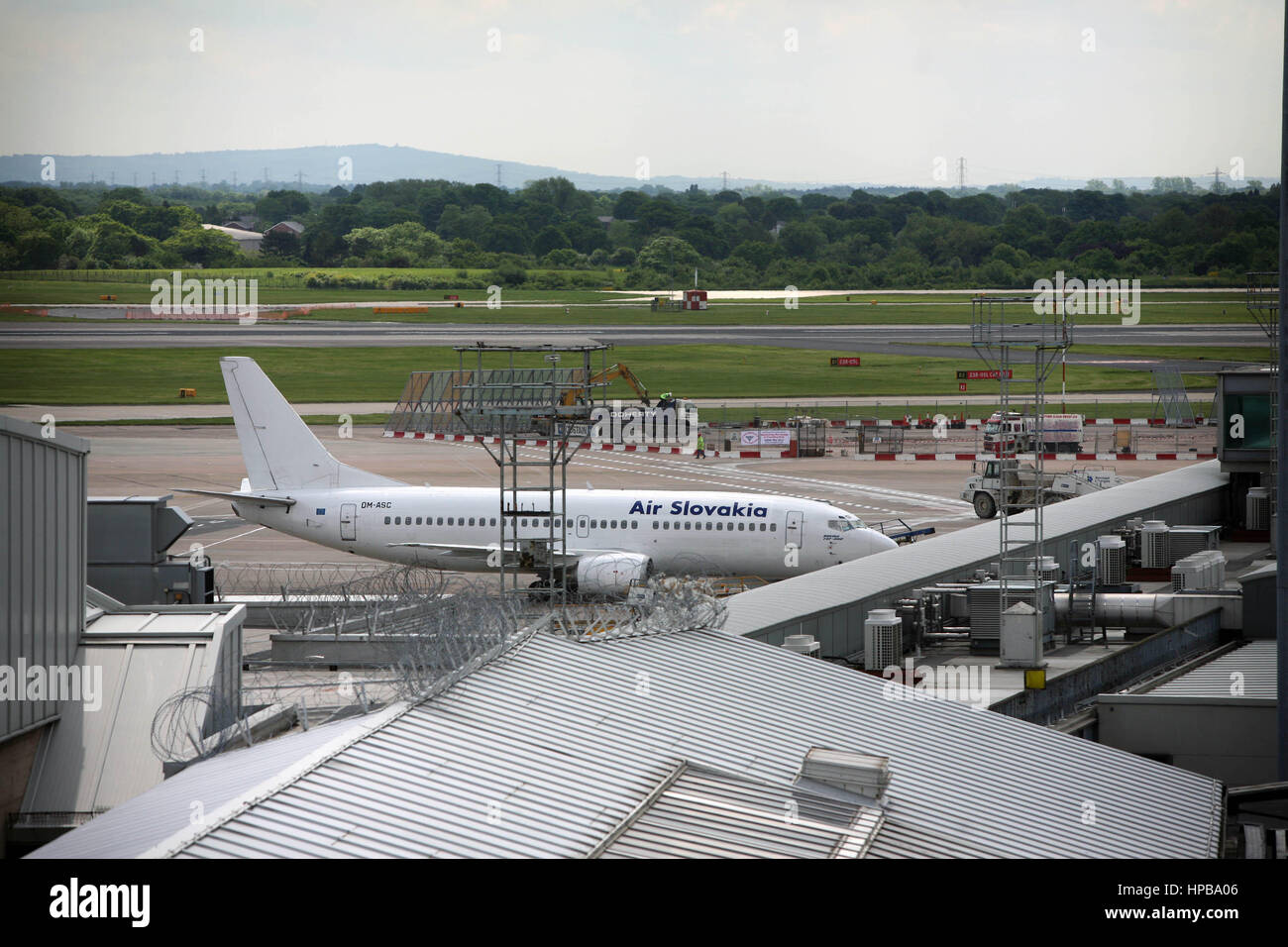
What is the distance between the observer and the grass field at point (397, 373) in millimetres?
116438

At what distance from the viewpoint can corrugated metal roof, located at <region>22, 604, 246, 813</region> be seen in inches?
840

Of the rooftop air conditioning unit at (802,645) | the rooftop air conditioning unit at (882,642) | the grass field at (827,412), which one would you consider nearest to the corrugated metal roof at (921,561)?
the rooftop air conditioning unit at (882,642)

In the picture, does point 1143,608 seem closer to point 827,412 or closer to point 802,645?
point 802,645

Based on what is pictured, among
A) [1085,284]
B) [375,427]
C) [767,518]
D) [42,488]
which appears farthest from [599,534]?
[1085,284]

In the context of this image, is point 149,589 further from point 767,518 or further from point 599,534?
point 767,518

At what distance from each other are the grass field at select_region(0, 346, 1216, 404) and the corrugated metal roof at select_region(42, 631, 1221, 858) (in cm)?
9295

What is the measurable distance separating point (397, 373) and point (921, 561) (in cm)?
9371

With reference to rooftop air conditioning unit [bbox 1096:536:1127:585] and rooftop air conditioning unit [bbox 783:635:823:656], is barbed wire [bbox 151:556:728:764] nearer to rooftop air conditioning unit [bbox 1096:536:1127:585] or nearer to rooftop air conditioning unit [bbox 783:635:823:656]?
rooftop air conditioning unit [bbox 783:635:823:656]

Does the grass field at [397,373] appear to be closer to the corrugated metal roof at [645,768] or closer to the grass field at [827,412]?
the grass field at [827,412]

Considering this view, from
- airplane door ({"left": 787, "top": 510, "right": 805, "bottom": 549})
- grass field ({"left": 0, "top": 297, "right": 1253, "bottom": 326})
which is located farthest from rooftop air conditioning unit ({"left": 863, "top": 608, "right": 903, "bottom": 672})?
grass field ({"left": 0, "top": 297, "right": 1253, "bottom": 326})

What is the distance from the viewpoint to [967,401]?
114m

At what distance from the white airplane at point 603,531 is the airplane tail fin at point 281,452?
0.79 metres

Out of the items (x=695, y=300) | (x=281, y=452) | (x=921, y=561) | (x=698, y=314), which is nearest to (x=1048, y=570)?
(x=921, y=561)
